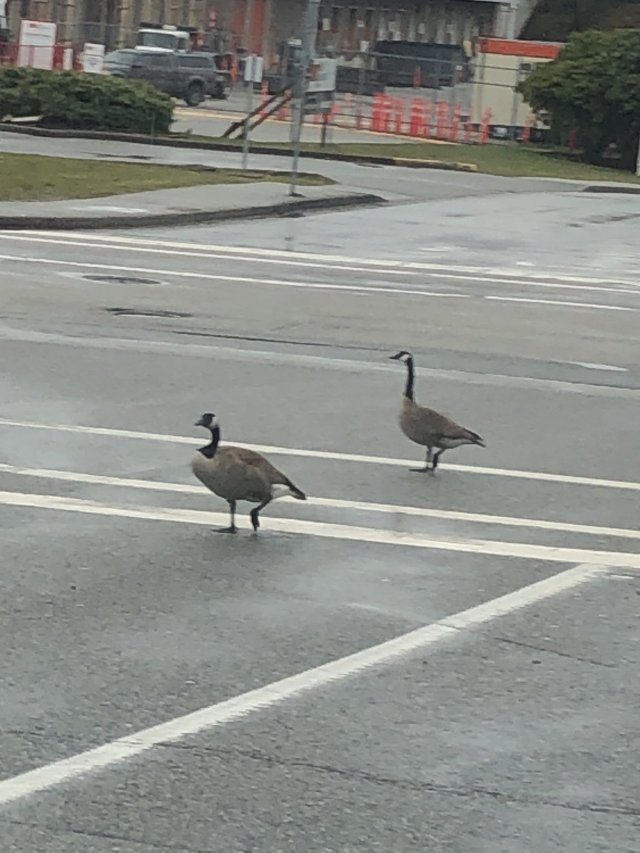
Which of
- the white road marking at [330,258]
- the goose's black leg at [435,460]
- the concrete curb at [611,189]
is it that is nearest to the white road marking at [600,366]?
the goose's black leg at [435,460]

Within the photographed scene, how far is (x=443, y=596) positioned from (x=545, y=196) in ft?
103

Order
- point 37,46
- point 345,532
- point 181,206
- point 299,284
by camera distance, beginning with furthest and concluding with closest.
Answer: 1. point 37,46
2. point 181,206
3. point 299,284
4. point 345,532

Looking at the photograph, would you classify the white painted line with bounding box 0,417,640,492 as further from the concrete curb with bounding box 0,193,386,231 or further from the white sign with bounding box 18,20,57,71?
the white sign with bounding box 18,20,57,71

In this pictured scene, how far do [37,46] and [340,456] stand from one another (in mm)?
50948

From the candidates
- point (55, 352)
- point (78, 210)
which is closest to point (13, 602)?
point (55, 352)

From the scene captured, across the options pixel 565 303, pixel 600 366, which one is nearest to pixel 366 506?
pixel 600 366

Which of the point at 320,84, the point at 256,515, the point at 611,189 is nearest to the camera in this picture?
the point at 256,515

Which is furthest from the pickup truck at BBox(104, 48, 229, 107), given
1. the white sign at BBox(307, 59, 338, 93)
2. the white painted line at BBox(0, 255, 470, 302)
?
the white painted line at BBox(0, 255, 470, 302)

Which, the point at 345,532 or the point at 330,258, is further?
the point at 330,258

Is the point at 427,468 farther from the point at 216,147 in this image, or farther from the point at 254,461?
the point at 216,147

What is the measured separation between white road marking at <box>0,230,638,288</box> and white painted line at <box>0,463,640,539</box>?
13373mm

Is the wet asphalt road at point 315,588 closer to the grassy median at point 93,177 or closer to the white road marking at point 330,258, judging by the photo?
the white road marking at point 330,258

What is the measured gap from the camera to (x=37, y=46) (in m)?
60.0

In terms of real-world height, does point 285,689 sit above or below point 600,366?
below
